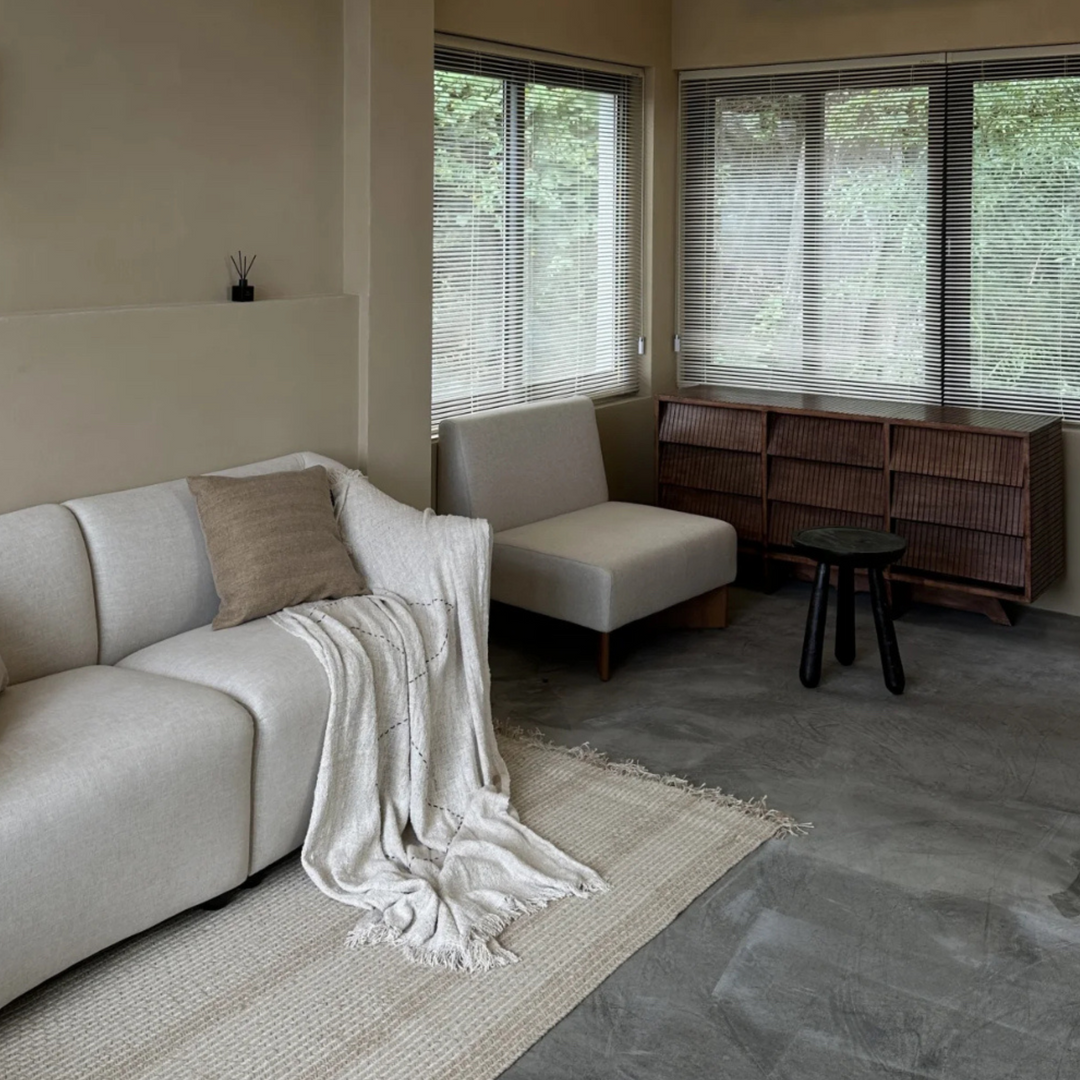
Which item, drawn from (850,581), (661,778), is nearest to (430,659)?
(661,778)

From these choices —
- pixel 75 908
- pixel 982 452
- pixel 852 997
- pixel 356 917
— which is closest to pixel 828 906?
pixel 852 997

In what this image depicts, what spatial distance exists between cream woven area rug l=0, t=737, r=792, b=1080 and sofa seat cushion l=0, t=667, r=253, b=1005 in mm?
83

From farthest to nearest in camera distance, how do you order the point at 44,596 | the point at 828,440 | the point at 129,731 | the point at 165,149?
1. the point at 828,440
2. the point at 165,149
3. the point at 44,596
4. the point at 129,731

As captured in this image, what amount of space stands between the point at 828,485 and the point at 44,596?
3.04 metres

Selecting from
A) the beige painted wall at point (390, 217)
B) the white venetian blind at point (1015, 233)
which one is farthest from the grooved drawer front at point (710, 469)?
the beige painted wall at point (390, 217)

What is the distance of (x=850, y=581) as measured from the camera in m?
4.31

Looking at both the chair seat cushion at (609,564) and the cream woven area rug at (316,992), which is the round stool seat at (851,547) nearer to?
the chair seat cushion at (609,564)

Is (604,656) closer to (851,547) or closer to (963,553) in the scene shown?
(851,547)

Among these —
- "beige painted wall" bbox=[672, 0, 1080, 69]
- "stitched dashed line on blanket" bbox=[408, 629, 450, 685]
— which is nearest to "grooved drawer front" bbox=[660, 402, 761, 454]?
"beige painted wall" bbox=[672, 0, 1080, 69]

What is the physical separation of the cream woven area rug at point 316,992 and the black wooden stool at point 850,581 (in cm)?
120

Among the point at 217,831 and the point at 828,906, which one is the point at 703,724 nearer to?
the point at 828,906

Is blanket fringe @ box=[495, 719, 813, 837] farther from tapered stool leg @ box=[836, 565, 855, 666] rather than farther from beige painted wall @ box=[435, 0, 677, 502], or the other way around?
beige painted wall @ box=[435, 0, 677, 502]

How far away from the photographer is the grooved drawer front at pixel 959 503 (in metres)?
4.66

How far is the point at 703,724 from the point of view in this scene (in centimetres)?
396
